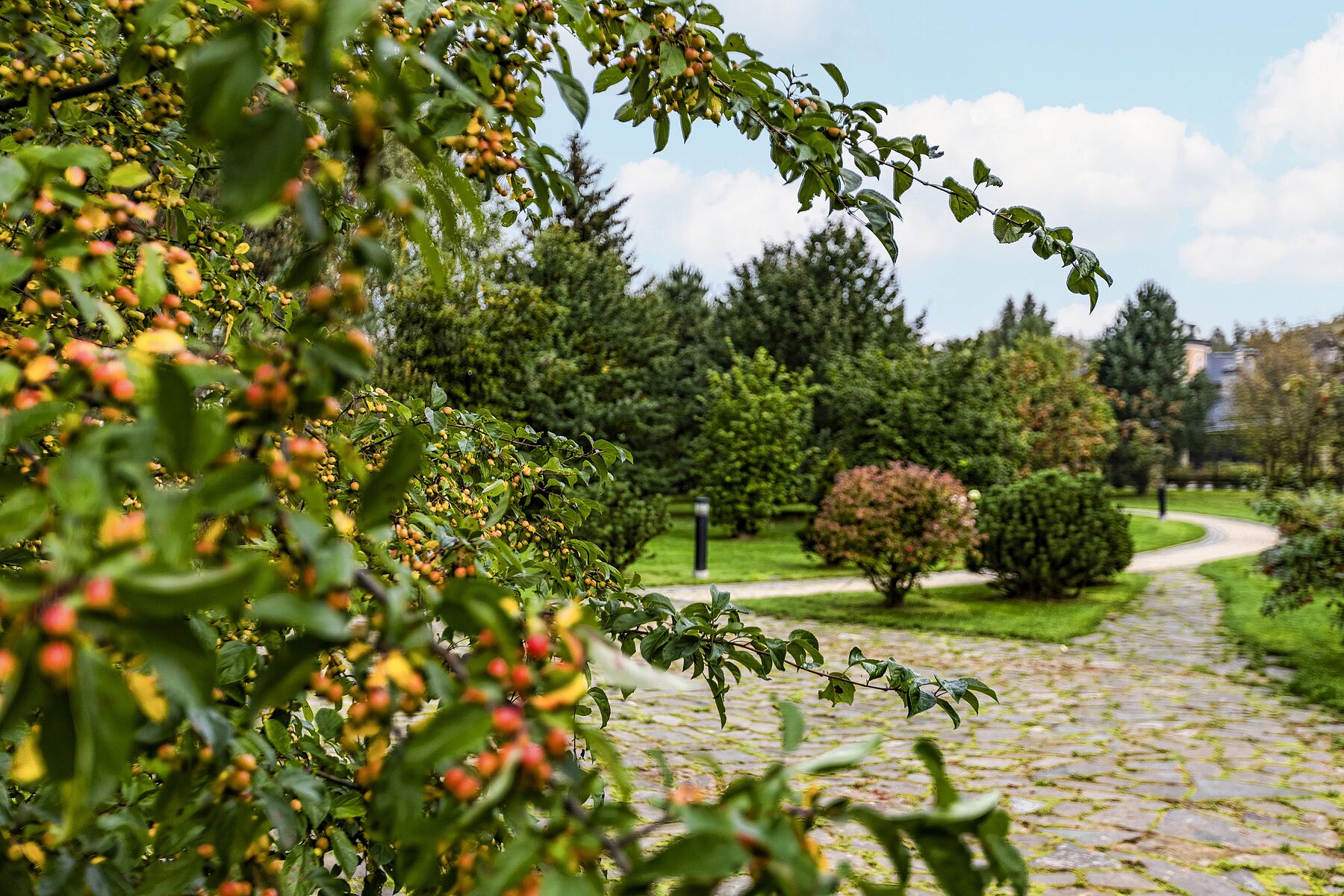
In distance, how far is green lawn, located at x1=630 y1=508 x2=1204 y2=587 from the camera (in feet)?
38.6

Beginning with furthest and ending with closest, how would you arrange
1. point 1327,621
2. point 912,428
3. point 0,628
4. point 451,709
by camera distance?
point 912,428 → point 1327,621 → point 0,628 → point 451,709

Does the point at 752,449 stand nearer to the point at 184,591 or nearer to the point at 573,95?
the point at 573,95

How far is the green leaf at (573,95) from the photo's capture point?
1198mm

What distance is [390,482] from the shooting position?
77 cm

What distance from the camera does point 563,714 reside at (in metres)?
0.65

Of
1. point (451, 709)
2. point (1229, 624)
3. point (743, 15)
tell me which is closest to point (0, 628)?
point (451, 709)

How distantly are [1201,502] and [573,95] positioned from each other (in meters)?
32.8

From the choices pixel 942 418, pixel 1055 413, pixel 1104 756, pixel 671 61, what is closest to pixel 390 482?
pixel 671 61

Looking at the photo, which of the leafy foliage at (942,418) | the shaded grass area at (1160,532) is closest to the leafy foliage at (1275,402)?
the shaded grass area at (1160,532)

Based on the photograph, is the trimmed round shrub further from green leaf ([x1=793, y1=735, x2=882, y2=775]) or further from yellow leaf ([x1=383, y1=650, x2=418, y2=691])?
yellow leaf ([x1=383, y1=650, x2=418, y2=691])

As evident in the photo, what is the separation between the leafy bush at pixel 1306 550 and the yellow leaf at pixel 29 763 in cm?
728

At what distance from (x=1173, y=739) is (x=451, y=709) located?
554cm

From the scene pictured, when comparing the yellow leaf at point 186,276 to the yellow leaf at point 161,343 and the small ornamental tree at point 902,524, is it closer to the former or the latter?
the yellow leaf at point 161,343

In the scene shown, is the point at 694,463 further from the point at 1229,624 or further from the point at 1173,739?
the point at 1173,739
